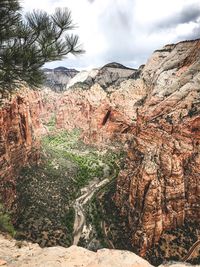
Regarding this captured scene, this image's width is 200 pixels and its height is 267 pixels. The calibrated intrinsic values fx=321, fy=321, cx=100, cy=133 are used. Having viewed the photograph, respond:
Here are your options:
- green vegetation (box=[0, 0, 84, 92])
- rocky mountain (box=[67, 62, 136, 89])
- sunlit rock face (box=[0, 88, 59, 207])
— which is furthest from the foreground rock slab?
rocky mountain (box=[67, 62, 136, 89])

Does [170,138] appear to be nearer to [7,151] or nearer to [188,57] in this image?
Answer: [7,151]

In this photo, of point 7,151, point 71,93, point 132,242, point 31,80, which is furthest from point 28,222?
point 71,93

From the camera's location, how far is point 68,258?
12.5m

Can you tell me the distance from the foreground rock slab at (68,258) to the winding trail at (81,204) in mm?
40653

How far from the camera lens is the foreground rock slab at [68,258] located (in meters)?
12.1

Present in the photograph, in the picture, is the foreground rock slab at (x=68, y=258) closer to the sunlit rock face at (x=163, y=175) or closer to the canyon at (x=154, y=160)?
the canyon at (x=154, y=160)

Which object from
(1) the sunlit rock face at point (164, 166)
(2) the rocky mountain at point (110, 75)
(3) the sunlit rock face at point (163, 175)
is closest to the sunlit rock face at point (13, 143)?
(1) the sunlit rock face at point (164, 166)

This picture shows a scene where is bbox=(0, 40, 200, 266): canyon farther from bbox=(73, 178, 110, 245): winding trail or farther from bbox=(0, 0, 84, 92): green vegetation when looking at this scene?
bbox=(0, 0, 84, 92): green vegetation

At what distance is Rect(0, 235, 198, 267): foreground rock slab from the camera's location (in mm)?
12070

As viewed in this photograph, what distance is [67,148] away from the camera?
110562mm

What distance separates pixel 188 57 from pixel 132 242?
188 ft

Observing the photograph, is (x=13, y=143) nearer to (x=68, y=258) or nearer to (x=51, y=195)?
(x=51, y=195)

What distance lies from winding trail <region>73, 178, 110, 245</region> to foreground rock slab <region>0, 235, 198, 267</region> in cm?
4065

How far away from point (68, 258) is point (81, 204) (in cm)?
5405
